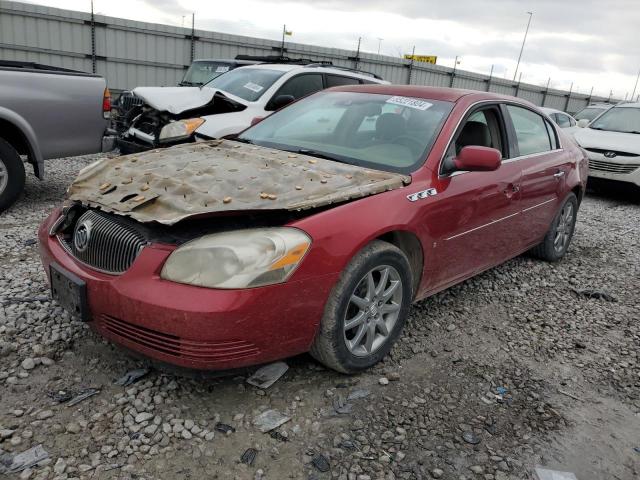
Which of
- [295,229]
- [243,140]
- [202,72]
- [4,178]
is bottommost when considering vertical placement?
[4,178]

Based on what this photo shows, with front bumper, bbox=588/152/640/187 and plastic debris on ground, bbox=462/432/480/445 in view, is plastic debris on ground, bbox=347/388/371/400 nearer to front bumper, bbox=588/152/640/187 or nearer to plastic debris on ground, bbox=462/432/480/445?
plastic debris on ground, bbox=462/432/480/445

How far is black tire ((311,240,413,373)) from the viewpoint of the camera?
8.36 ft

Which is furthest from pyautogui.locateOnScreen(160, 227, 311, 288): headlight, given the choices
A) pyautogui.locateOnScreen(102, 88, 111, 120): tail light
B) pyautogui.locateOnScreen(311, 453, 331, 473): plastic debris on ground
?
pyautogui.locateOnScreen(102, 88, 111, 120): tail light

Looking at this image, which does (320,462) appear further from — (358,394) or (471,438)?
(471,438)

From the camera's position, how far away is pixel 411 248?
10.1 feet

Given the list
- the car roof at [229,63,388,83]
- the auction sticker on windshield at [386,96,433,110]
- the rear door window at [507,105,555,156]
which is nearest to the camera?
the auction sticker on windshield at [386,96,433,110]

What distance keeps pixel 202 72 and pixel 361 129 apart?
781cm

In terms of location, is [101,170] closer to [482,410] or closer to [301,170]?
[301,170]

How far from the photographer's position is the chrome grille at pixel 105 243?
2.41 metres

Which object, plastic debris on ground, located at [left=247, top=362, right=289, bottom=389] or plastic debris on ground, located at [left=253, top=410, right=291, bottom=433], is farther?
plastic debris on ground, located at [left=247, top=362, right=289, bottom=389]

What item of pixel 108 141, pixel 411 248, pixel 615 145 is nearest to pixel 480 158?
pixel 411 248

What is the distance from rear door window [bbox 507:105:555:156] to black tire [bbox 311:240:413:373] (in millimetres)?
1883

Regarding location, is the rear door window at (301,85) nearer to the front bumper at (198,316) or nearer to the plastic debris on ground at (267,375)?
the plastic debris on ground at (267,375)

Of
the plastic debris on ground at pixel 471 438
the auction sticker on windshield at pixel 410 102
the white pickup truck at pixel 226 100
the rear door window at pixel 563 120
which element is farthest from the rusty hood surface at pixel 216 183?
the rear door window at pixel 563 120
